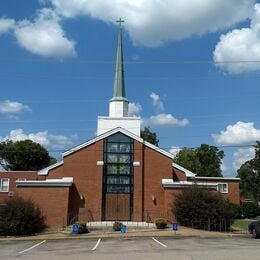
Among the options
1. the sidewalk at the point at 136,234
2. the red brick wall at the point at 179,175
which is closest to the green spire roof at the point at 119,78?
the red brick wall at the point at 179,175

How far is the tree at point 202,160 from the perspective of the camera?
72875 millimetres

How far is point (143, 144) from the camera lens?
131 feet

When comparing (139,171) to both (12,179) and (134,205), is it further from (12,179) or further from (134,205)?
(12,179)

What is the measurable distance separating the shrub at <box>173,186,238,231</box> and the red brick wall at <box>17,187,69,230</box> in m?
8.95

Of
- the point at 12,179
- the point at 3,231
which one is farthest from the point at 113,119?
the point at 12,179

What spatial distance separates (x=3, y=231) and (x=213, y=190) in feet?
53.4

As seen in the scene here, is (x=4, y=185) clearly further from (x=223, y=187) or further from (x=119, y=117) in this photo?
(x=223, y=187)

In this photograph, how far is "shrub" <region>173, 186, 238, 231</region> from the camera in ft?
110

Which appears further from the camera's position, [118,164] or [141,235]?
[118,164]

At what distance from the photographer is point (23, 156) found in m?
83.6

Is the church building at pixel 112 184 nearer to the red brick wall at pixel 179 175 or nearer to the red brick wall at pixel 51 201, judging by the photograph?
the red brick wall at pixel 51 201

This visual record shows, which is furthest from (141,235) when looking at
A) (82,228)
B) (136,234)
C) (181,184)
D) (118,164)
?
(118,164)

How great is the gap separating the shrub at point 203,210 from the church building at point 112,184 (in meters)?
1.74

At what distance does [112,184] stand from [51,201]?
214 inches
